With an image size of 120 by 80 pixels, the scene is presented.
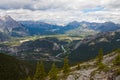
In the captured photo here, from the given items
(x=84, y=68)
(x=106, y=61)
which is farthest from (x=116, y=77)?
(x=106, y=61)

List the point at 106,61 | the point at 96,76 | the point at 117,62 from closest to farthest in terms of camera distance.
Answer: the point at 96,76, the point at 117,62, the point at 106,61

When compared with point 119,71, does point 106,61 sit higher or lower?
lower

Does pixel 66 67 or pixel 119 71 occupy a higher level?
pixel 119 71

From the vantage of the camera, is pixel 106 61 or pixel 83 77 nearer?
pixel 83 77

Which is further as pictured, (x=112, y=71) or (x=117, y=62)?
(x=117, y=62)

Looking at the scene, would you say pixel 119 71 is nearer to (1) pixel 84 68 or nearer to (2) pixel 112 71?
(2) pixel 112 71

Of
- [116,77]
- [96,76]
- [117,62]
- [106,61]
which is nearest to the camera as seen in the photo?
[116,77]

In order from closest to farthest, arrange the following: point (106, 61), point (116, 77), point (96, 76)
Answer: point (116, 77) < point (96, 76) < point (106, 61)

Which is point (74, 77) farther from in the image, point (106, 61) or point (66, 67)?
point (106, 61)

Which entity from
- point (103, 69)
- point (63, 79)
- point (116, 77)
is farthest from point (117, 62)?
point (63, 79)
